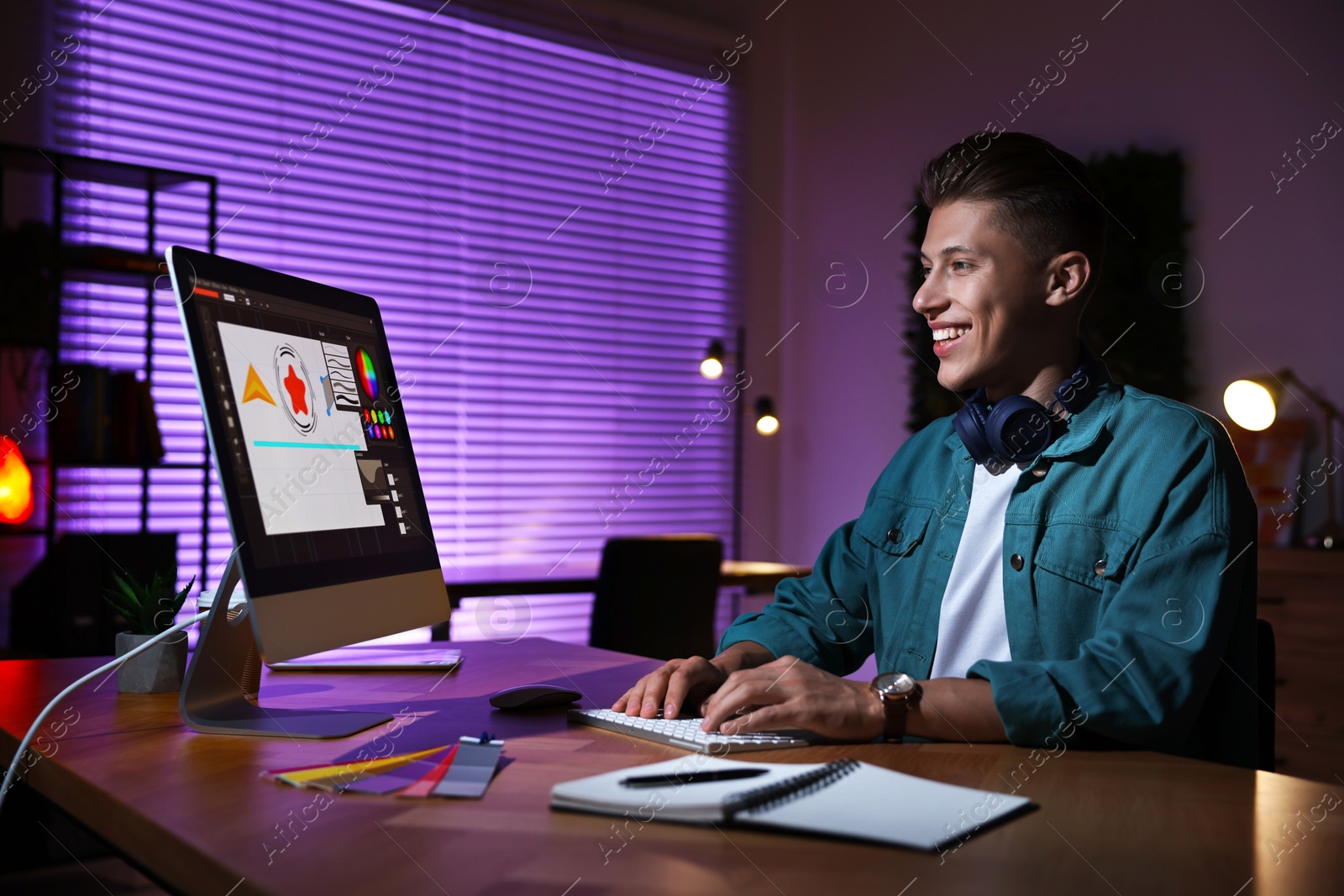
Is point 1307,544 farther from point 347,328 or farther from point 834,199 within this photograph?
point 347,328

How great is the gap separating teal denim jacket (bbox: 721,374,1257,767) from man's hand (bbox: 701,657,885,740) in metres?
0.15

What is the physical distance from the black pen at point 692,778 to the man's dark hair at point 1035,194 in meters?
1.01

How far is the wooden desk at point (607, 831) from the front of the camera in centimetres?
74

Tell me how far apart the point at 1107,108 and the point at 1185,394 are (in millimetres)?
1236

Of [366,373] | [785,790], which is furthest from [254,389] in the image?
[785,790]

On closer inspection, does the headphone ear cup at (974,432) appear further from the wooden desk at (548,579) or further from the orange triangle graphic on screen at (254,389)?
the wooden desk at (548,579)

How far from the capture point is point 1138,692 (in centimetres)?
116

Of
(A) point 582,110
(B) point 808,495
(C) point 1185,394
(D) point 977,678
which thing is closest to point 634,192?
(A) point 582,110

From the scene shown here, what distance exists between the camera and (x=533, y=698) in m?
1.31

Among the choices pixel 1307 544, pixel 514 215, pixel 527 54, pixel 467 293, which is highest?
pixel 527 54

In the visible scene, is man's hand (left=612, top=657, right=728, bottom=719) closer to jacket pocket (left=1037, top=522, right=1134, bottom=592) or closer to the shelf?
jacket pocket (left=1037, top=522, right=1134, bottom=592)

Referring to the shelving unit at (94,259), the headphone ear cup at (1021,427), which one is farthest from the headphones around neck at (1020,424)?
the shelving unit at (94,259)

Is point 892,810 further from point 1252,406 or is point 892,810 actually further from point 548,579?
point 548,579

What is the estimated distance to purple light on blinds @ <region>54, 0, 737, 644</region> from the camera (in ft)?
12.7
